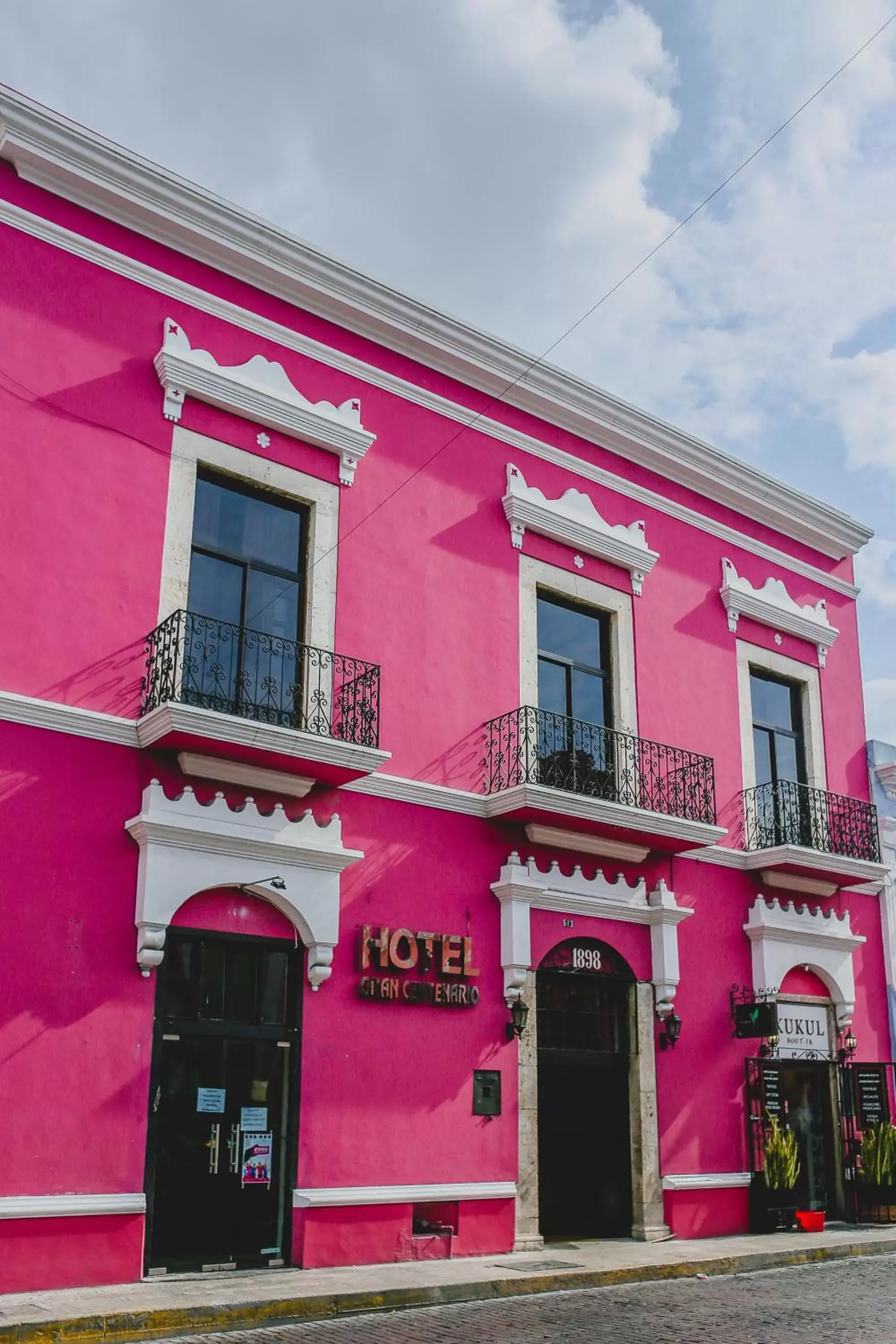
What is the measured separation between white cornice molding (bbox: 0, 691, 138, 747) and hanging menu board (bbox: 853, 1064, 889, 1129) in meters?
9.58

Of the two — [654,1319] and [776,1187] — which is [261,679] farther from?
[776,1187]

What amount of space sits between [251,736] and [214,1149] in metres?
3.33

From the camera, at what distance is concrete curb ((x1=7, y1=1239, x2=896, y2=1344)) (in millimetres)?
8070

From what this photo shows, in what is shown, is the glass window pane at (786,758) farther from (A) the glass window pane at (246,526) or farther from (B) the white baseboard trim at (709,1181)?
(A) the glass window pane at (246,526)

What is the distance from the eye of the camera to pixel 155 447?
1129 cm

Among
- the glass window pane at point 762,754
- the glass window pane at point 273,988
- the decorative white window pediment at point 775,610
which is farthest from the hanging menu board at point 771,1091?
the glass window pane at point 273,988

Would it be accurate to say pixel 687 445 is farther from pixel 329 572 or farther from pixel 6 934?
pixel 6 934

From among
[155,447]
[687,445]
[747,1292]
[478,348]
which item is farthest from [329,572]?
[747,1292]

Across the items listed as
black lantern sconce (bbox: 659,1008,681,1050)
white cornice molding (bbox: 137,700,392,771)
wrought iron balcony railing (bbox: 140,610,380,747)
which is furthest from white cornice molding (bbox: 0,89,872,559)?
black lantern sconce (bbox: 659,1008,681,1050)

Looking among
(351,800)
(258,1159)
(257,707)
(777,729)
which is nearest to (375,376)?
(257,707)

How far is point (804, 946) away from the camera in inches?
600

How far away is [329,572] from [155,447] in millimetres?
1994

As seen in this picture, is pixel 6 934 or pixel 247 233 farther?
pixel 247 233

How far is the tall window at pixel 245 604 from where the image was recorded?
11047 millimetres
